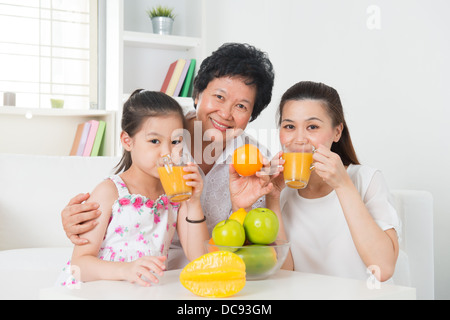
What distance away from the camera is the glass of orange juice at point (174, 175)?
4.10ft

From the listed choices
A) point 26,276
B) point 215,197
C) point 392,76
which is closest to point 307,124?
point 215,197

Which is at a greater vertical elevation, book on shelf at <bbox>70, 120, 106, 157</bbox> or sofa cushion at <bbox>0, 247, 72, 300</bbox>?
book on shelf at <bbox>70, 120, 106, 157</bbox>

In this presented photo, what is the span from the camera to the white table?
0.97 m

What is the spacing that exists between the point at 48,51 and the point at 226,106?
2.82m

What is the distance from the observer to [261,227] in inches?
43.5

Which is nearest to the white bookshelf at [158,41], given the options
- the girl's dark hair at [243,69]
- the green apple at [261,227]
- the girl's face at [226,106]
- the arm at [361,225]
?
the girl's dark hair at [243,69]

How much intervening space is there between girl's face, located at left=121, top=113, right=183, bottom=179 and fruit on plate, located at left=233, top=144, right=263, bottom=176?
21cm

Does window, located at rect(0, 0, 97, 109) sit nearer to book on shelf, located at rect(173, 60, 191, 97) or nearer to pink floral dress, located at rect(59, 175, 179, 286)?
book on shelf, located at rect(173, 60, 191, 97)

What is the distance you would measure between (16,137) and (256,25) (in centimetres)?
194

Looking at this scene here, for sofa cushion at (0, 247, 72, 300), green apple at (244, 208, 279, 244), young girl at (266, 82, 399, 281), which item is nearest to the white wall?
young girl at (266, 82, 399, 281)

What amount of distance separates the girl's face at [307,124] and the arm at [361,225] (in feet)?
0.60

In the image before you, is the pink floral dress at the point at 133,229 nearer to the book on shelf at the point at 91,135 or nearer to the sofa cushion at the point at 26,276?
the sofa cushion at the point at 26,276

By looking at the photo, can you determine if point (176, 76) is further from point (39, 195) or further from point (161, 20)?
point (39, 195)
